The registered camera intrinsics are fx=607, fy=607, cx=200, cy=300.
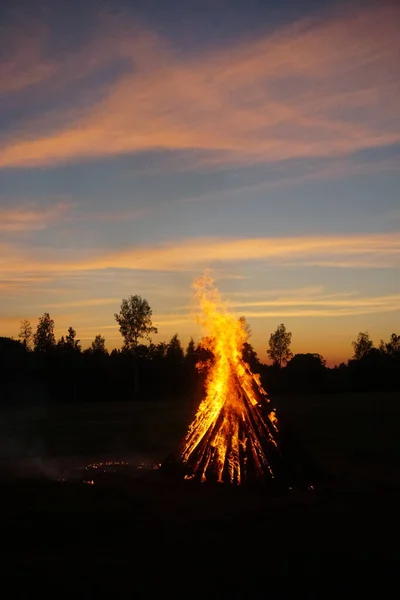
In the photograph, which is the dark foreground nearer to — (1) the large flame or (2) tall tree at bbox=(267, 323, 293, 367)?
(1) the large flame

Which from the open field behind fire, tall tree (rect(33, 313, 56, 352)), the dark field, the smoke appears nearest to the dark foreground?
the dark field

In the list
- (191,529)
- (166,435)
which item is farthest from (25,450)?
(191,529)

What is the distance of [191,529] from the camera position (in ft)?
41.8

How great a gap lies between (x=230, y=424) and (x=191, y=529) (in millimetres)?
6233

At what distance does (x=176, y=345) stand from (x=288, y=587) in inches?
3349

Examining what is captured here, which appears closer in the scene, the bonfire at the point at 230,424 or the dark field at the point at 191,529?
the dark field at the point at 191,529

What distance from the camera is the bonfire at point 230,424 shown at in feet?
58.4

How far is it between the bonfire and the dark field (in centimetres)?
77

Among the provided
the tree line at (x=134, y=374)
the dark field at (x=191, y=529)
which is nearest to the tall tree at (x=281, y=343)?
the tree line at (x=134, y=374)

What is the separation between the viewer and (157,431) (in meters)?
33.6

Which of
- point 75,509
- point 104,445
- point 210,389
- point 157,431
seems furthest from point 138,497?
point 157,431

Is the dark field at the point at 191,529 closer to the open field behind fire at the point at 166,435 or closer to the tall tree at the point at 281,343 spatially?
the open field behind fire at the point at 166,435

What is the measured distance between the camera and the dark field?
9891 millimetres

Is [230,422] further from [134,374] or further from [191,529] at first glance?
[134,374]
